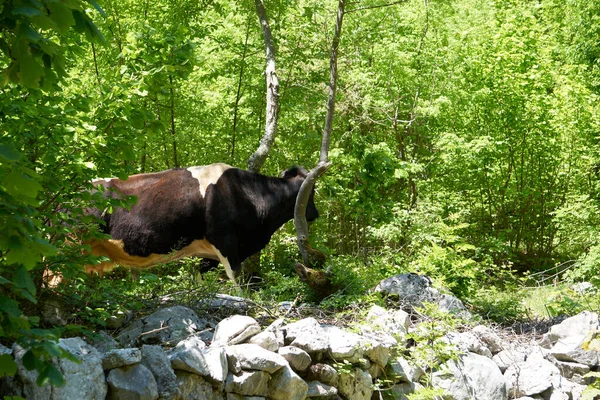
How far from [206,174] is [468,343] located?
395 cm

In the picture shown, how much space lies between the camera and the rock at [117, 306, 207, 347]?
5.41 m

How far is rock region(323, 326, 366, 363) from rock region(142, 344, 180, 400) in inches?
62.2

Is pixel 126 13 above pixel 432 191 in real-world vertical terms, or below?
above

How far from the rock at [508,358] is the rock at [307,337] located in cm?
219

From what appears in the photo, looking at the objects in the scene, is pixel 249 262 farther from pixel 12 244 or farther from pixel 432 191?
pixel 12 244

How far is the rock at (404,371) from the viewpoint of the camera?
20.6ft

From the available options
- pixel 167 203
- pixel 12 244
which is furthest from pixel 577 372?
pixel 12 244

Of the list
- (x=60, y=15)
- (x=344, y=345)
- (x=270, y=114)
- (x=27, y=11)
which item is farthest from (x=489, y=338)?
(x=27, y=11)

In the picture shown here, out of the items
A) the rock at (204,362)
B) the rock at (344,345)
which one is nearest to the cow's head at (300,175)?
the rock at (344,345)

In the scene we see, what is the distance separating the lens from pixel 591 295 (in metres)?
9.02

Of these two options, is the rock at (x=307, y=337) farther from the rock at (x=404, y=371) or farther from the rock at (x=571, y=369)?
the rock at (x=571, y=369)

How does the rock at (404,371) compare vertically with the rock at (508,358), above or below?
above

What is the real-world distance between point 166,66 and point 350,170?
7.01 meters

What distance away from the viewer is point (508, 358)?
715cm
